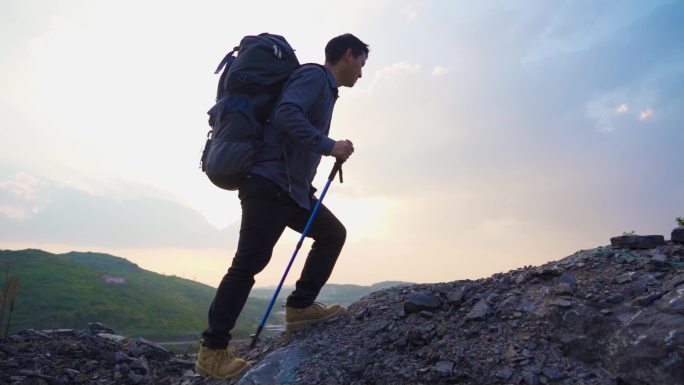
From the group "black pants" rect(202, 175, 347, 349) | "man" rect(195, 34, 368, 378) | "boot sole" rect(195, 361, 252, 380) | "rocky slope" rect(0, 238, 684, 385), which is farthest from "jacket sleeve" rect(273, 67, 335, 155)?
"boot sole" rect(195, 361, 252, 380)

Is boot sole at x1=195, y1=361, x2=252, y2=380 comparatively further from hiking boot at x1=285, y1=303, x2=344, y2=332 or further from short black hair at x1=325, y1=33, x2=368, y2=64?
short black hair at x1=325, y1=33, x2=368, y2=64

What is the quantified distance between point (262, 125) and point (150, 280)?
100595 mm

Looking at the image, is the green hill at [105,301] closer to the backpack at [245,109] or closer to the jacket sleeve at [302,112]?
the backpack at [245,109]

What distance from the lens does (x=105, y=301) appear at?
67250mm

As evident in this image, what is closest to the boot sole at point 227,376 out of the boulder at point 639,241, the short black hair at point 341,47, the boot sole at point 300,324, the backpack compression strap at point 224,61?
the boot sole at point 300,324

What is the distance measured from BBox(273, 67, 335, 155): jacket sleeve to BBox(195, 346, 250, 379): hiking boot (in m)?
2.63

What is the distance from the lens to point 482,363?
4.50 metres

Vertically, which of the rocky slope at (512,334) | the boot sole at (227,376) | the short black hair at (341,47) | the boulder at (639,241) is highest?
the short black hair at (341,47)

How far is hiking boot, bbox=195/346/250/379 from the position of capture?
5105 millimetres

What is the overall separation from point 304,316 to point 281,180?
2.22 meters

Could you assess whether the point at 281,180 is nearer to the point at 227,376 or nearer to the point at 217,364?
the point at 217,364

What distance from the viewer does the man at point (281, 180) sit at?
193 inches

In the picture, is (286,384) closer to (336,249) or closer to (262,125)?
(336,249)

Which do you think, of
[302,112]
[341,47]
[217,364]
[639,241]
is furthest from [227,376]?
[639,241]
